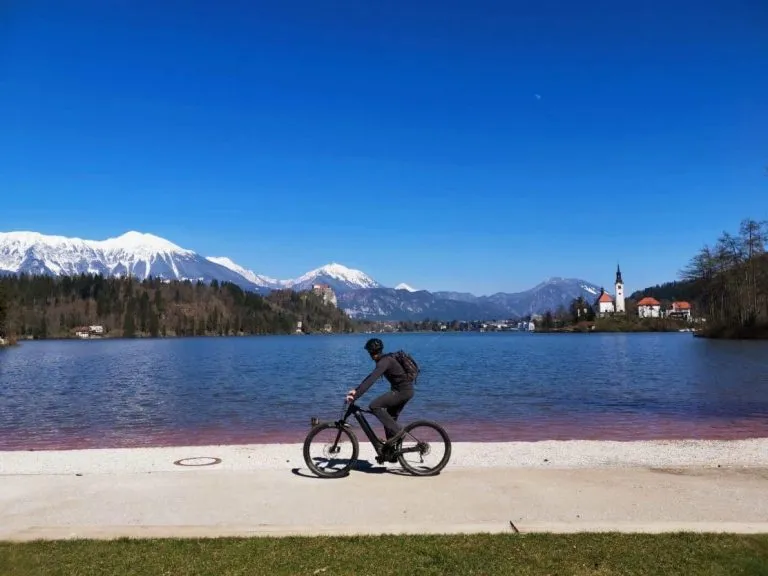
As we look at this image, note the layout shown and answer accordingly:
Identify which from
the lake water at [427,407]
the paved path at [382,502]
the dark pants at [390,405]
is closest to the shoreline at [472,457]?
the paved path at [382,502]

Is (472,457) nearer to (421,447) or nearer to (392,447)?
(421,447)

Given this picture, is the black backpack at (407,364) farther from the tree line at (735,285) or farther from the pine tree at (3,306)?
the pine tree at (3,306)

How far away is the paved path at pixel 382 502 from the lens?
7750mm

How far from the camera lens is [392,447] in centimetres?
1131

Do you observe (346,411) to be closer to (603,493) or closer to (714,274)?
(603,493)

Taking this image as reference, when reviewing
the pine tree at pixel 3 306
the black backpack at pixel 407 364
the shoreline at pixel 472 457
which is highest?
the pine tree at pixel 3 306

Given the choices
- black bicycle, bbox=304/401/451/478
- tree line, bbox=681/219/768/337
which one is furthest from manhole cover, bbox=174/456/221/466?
tree line, bbox=681/219/768/337

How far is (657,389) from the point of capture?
3675 centimetres

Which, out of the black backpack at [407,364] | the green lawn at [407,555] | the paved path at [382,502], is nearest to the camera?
the green lawn at [407,555]

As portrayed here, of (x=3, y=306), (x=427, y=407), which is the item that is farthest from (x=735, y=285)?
(x=3, y=306)

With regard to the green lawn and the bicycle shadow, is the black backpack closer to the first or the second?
the bicycle shadow

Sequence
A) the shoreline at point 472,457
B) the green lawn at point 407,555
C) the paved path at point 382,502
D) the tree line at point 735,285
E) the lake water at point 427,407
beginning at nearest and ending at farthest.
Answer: the green lawn at point 407,555, the paved path at point 382,502, the shoreline at point 472,457, the lake water at point 427,407, the tree line at point 735,285

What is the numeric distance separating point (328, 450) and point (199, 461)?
13.3ft

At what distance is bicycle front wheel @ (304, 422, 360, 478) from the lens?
11219 millimetres
